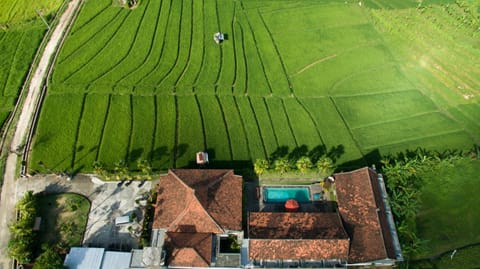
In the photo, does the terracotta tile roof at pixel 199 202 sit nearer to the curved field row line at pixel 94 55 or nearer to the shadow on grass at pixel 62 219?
the shadow on grass at pixel 62 219

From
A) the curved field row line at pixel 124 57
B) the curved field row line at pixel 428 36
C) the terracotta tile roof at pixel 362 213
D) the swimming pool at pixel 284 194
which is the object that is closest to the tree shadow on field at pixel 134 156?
the curved field row line at pixel 124 57

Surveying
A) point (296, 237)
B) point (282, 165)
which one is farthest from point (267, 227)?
point (282, 165)

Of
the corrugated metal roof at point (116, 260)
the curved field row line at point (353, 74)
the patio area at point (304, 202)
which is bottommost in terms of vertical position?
the corrugated metal roof at point (116, 260)

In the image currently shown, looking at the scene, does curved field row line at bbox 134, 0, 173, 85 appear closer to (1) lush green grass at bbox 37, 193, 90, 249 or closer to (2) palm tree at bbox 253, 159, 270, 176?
(1) lush green grass at bbox 37, 193, 90, 249

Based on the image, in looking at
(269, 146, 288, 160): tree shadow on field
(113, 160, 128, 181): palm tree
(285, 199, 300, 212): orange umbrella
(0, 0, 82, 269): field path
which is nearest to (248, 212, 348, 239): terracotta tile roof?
(285, 199, 300, 212): orange umbrella

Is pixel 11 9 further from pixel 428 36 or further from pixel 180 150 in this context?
pixel 428 36
